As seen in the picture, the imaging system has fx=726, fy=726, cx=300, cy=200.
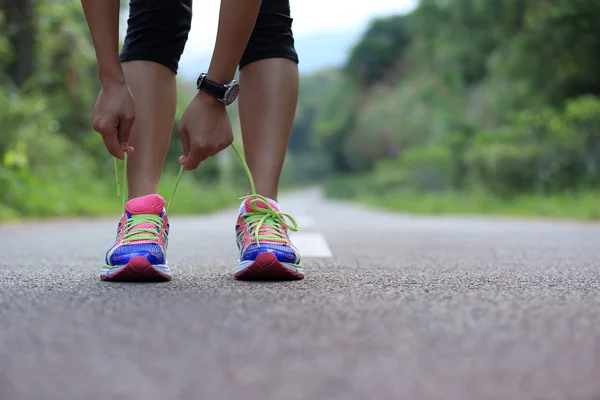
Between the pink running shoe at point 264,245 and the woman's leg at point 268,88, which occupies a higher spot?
the woman's leg at point 268,88

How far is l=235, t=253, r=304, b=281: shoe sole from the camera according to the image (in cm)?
187

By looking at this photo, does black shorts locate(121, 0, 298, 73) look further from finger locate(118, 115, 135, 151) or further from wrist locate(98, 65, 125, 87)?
finger locate(118, 115, 135, 151)

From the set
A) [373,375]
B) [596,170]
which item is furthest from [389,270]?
[596,170]

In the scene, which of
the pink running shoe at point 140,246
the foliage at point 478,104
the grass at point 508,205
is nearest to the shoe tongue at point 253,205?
the pink running shoe at point 140,246

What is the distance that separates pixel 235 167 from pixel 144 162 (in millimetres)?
31251

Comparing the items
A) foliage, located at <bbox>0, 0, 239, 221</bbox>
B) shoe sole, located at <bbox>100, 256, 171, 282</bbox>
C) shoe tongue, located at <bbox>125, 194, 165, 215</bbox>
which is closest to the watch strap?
shoe tongue, located at <bbox>125, 194, 165, 215</bbox>

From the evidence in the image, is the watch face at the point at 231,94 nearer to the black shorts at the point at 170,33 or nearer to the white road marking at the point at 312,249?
the black shorts at the point at 170,33

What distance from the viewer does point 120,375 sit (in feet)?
2.95

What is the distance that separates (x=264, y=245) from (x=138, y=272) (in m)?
0.33

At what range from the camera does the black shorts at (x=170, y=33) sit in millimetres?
2211

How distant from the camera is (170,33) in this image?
7.32 feet

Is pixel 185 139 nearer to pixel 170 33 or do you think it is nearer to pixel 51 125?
pixel 170 33

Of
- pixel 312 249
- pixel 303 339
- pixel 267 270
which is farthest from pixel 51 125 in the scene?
pixel 303 339

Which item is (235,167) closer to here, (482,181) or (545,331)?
(482,181)
